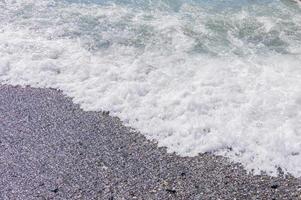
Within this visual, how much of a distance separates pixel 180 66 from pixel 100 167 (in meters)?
3.27

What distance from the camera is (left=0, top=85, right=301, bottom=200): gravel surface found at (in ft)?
18.1

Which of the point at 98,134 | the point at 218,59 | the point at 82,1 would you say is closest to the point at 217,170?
the point at 98,134

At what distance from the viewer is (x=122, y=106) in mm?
7332

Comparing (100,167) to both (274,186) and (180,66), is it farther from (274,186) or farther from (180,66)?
(180,66)

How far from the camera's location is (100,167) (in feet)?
19.5

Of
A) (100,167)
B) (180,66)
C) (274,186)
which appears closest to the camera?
(274,186)

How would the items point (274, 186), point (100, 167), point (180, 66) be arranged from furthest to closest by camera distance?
point (180, 66), point (100, 167), point (274, 186)

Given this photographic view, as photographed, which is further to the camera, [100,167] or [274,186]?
[100,167]

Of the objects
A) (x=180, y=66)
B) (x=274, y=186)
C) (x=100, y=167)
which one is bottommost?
(x=180, y=66)

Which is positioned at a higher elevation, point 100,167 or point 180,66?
point 100,167

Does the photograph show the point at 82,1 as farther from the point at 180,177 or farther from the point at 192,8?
the point at 180,177

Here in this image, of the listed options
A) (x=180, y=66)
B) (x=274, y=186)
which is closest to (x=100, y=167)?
(x=274, y=186)

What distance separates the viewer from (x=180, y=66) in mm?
8594

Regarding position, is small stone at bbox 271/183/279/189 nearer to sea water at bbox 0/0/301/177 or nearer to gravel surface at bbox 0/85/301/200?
gravel surface at bbox 0/85/301/200
